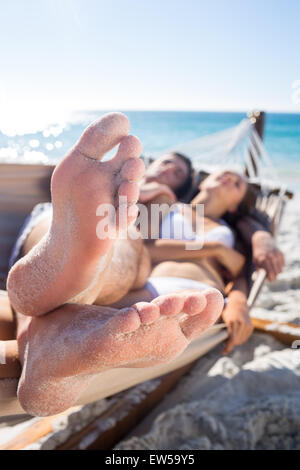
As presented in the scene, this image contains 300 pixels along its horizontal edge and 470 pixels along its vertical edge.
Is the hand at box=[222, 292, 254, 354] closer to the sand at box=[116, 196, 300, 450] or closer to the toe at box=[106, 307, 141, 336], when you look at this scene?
the sand at box=[116, 196, 300, 450]

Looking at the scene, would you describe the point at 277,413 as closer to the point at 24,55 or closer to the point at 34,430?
the point at 34,430

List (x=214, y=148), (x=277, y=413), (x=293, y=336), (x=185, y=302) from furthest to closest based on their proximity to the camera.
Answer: (x=214, y=148)
(x=293, y=336)
(x=277, y=413)
(x=185, y=302)

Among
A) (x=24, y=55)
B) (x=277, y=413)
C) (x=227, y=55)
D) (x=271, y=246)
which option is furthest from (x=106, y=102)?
(x=277, y=413)

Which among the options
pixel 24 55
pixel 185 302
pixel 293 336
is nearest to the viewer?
pixel 185 302

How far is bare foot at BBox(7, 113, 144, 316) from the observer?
0.48 meters

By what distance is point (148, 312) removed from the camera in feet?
1.40

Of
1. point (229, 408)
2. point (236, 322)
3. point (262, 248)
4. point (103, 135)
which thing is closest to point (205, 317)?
point (103, 135)

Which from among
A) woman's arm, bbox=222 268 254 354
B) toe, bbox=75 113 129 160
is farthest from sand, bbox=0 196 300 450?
toe, bbox=75 113 129 160

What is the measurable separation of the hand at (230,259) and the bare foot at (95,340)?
0.63 meters

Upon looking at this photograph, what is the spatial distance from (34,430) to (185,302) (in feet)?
1.97

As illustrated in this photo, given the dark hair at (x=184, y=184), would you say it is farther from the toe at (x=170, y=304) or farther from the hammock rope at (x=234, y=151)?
the toe at (x=170, y=304)

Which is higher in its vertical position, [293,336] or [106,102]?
[106,102]

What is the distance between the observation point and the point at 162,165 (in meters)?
1.51

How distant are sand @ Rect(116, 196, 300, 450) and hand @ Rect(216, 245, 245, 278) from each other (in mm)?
298
